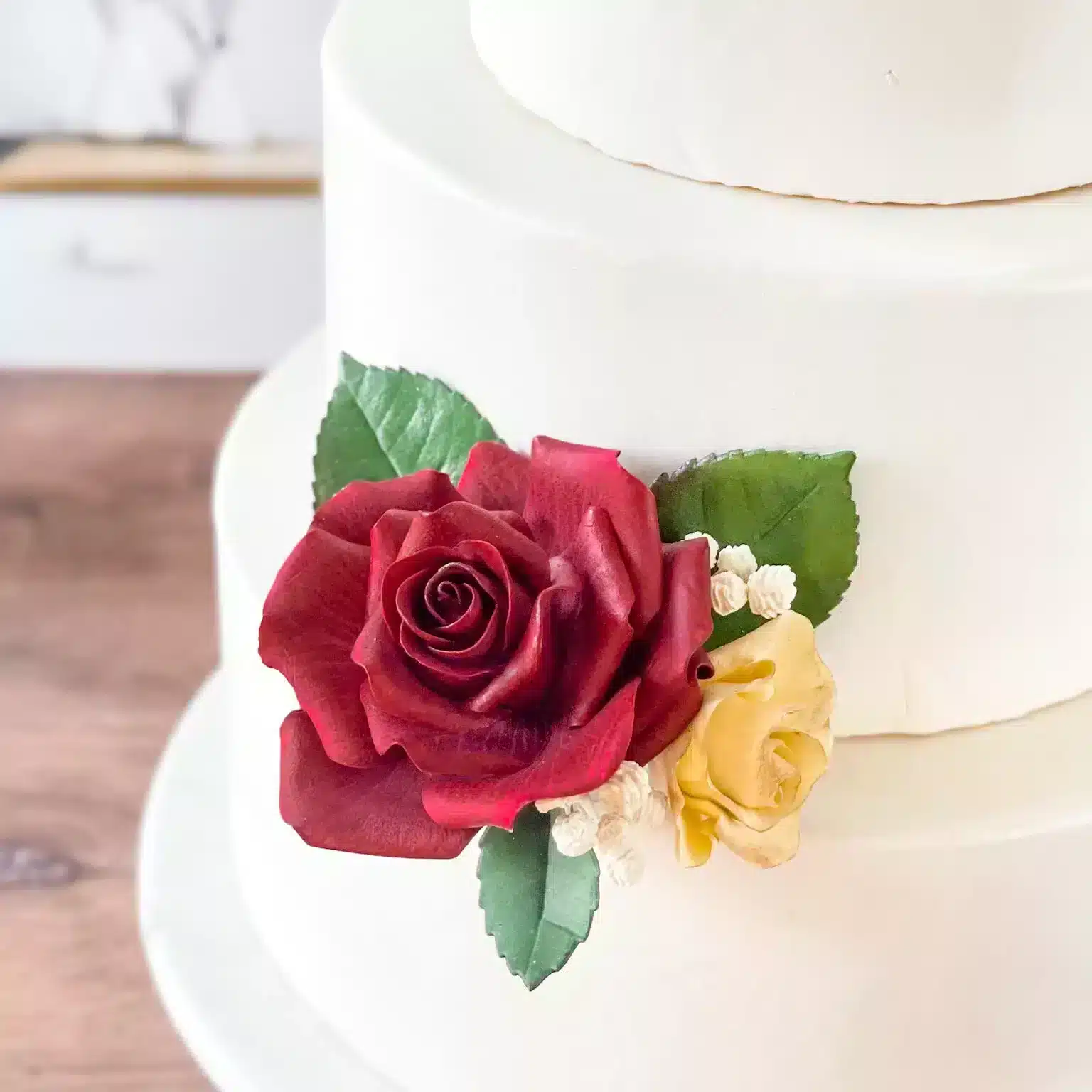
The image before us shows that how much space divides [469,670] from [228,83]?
87 cm

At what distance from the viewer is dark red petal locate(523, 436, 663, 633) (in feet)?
1.65

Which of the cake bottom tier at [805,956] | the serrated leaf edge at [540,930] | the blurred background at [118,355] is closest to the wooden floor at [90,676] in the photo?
the blurred background at [118,355]

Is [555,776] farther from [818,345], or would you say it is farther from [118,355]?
[118,355]

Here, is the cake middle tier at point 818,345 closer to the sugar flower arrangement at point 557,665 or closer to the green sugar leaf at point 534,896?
the sugar flower arrangement at point 557,665

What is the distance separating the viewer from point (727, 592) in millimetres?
525

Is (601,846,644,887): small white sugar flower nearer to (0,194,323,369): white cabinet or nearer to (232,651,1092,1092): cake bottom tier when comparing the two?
(232,651,1092,1092): cake bottom tier

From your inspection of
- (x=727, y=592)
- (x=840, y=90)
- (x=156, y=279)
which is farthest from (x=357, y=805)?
(x=156, y=279)

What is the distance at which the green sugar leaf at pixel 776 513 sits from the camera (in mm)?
541

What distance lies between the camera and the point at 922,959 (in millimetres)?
605

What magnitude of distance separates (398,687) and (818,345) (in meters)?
0.20

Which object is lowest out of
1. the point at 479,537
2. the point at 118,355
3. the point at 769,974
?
the point at 118,355

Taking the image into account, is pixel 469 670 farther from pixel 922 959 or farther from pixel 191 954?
pixel 191 954

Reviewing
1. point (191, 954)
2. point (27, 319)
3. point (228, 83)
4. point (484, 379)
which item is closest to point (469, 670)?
point (484, 379)

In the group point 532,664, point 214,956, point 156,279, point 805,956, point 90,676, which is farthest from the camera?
point 156,279
